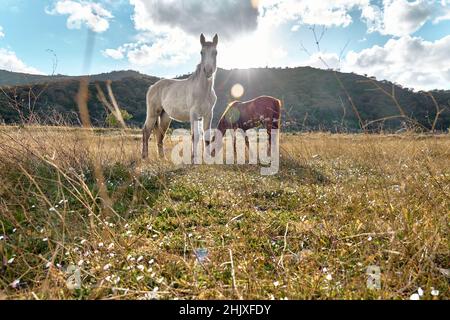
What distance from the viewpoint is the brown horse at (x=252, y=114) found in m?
10.1

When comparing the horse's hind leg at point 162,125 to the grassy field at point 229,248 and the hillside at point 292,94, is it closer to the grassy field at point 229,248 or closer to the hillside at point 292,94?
the grassy field at point 229,248

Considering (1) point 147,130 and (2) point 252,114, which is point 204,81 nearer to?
(2) point 252,114

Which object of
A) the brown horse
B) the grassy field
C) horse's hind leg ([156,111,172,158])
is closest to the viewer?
the grassy field

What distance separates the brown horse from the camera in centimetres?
1006

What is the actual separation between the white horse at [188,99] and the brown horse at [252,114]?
0.87 metres

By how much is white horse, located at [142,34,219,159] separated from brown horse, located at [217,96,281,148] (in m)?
0.87

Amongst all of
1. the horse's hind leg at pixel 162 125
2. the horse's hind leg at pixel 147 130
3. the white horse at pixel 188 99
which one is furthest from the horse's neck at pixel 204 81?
the horse's hind leg at pixel 147 130

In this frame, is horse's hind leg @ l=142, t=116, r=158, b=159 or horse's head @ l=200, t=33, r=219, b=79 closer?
horse's head @ l=200, t=33, r=219, b=79

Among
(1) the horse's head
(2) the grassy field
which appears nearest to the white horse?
(1) the horse's head

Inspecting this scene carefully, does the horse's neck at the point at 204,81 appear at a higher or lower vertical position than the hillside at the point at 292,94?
lower

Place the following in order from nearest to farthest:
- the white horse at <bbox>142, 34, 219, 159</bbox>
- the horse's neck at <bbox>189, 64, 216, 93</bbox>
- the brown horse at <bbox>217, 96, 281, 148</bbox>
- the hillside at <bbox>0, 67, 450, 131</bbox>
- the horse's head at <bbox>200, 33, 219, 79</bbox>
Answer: the horse's head at <bbox>200, 33, 219, 79</bbox>, the white horse at <bbox>142, 34, 219, 159</bbox>, the horse's neck at <bbox>189, 64, 216, 93</bbox>, the brown horse at <bbox>217, 96, 281, 148</bbox>, the hillside at <bbox>0, 67, 450, 131</bbox>

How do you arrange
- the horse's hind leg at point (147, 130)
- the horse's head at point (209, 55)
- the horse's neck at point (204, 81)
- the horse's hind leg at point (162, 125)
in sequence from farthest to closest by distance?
the horse's hind leg at point (162, 125)
the horse's hind leg at point (147, 130)
the horse's neck at point (204, 81)
the horse's head at point (209, 55)

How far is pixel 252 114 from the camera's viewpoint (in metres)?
10.2

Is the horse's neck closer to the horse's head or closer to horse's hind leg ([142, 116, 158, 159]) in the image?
the horse's head
